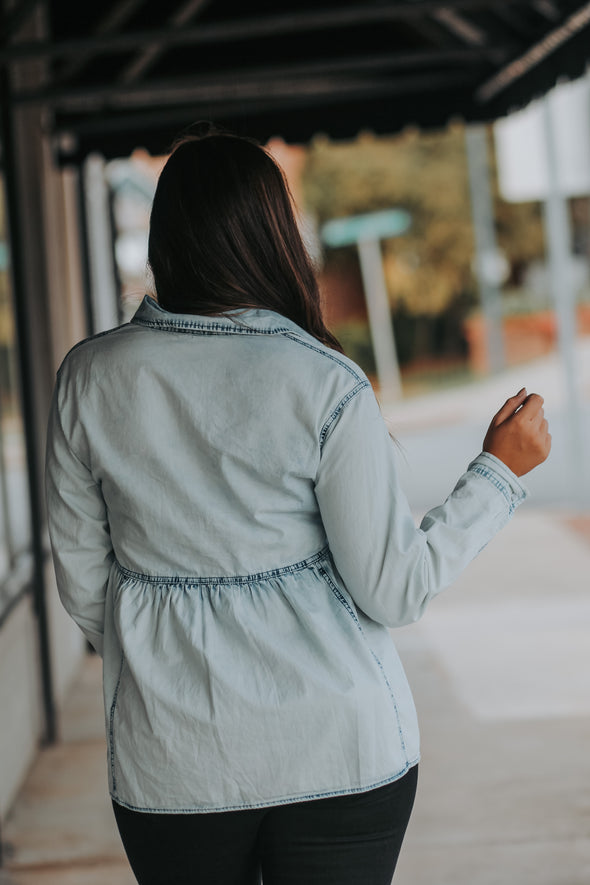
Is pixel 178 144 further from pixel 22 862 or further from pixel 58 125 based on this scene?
pixel 58 125

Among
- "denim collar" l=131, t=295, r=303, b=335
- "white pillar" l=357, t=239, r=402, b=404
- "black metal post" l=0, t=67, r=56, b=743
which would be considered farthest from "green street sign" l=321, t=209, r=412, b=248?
"denim collar" l=131, t=295, r=303, b=335

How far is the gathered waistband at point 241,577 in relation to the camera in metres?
1.36

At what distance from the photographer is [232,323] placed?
136 centimetres

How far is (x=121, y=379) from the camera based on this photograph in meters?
1.39

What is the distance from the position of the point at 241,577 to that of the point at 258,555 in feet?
0.12

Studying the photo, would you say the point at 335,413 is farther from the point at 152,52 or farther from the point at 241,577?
the point at 152,52

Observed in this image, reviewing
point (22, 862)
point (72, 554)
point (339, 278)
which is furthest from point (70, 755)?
point (339, 278)

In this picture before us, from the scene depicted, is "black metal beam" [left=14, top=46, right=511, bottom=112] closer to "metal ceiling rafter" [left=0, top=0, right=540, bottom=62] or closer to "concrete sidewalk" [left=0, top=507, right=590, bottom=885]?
"metal ceiling rafter" [left=0, top=0, right=540, bottom=62]

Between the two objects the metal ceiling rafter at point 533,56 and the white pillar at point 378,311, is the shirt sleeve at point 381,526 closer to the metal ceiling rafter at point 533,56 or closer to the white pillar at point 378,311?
the metal ceiling rafter at point 533,56

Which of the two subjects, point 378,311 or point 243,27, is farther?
point 378,311

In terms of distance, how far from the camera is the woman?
133cm

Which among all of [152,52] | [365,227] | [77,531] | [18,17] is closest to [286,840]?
[77,531]

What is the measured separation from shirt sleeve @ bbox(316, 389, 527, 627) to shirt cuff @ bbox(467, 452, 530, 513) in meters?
0.03

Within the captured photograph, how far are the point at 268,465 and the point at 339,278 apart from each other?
25.4m
